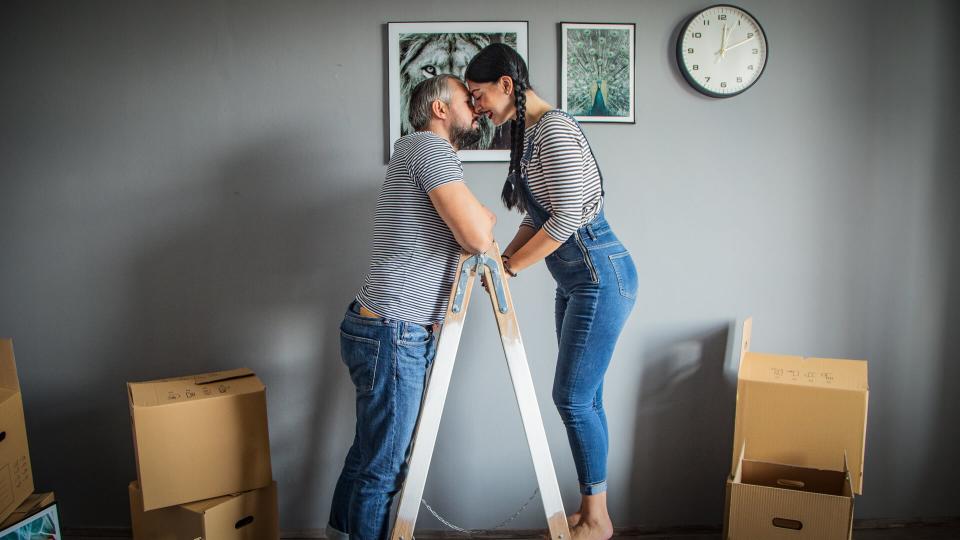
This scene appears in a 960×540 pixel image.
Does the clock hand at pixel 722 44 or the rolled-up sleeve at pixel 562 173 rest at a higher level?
the clock hand at pixel 722 44

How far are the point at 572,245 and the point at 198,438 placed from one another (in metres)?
1.19

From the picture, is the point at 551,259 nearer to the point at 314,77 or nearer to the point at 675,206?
the point at 675,206

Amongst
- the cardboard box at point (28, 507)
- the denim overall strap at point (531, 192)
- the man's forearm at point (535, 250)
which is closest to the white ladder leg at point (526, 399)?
the man's forearm at point (535, 250)

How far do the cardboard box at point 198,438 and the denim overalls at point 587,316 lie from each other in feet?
3.03

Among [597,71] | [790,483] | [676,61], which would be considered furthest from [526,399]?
[676,61]

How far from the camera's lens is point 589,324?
1607 millimetres

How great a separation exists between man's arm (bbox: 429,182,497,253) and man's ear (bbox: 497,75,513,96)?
314 millimetres

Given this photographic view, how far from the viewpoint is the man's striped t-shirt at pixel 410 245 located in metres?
1.47

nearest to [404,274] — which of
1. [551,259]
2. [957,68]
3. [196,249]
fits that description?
[551,259]

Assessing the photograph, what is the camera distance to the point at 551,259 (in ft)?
5.55

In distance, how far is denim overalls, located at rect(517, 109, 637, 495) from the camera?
1603 mm

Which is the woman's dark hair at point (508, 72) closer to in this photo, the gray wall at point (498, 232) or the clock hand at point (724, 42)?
the gray wall at point (498, 232)

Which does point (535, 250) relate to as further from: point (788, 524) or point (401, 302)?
point (788, 524)

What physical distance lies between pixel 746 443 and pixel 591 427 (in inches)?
→ 24.0
